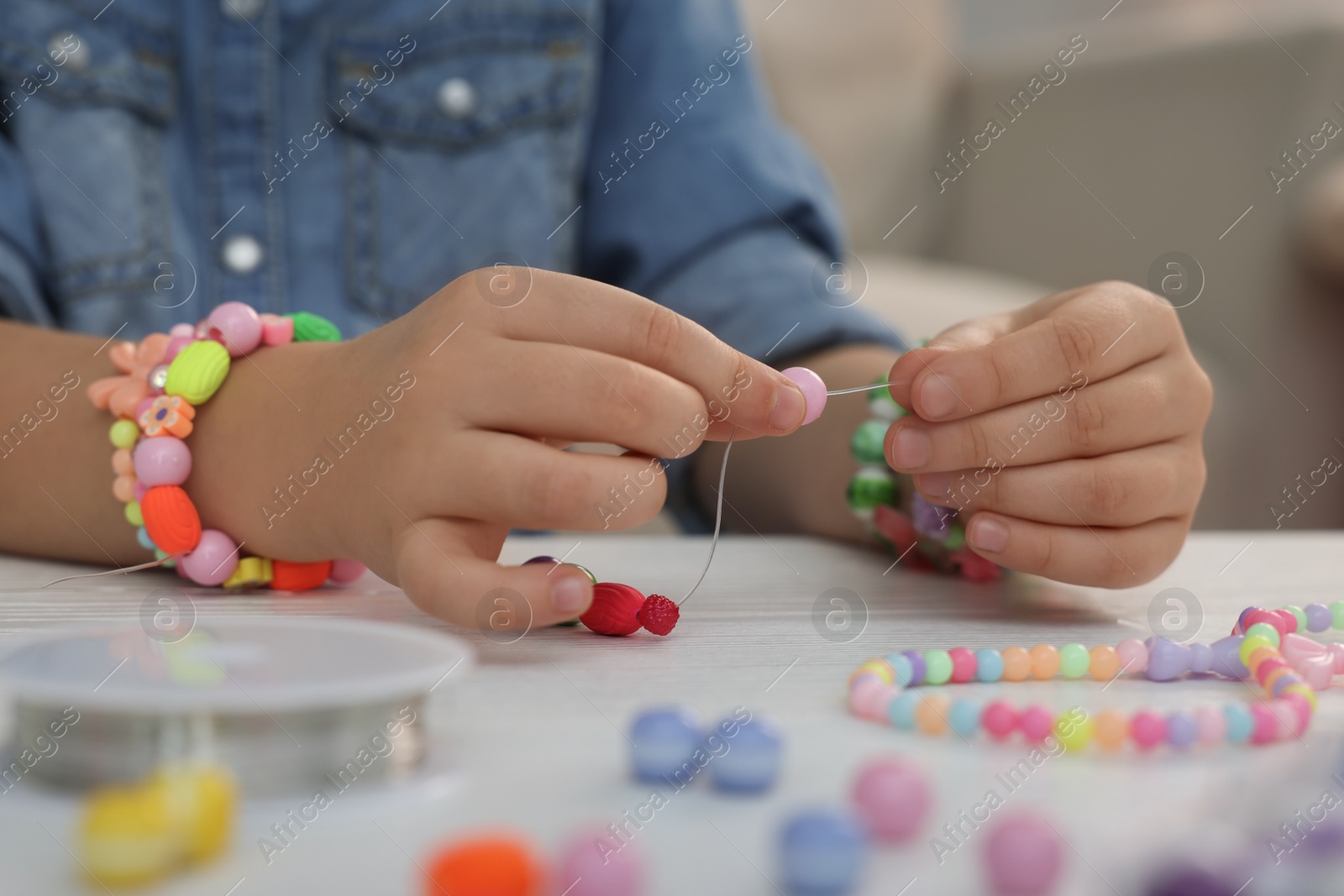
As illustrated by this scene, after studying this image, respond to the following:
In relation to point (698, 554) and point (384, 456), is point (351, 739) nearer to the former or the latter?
point (384, 456)

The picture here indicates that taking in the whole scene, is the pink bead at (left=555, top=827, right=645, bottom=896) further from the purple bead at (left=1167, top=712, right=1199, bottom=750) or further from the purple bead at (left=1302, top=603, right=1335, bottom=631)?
the purple bead at (left=1302, top=603, right=1335, bottom=631)

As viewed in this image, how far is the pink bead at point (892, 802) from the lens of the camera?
27cm

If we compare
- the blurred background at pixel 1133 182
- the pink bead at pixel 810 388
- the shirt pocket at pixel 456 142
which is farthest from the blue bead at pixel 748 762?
the blurred background at pixel 1133 182

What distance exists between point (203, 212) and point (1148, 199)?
156cm

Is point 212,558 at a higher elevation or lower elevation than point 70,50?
lower

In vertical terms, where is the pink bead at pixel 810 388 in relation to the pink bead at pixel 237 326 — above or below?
below

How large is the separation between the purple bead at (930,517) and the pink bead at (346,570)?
0.32 metres

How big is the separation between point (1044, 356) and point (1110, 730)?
10.1 inches

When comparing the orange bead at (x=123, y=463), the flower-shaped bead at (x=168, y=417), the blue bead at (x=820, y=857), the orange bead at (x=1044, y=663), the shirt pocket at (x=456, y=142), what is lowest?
the orange bead at (x=1044, y=663)

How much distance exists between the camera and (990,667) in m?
0.43

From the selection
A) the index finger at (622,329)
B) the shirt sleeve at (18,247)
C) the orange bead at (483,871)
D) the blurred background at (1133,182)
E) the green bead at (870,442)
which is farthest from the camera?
the blurred background at (1133,182)

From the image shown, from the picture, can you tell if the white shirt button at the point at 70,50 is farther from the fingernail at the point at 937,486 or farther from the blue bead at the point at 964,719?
the blue bead at the point at 964,719

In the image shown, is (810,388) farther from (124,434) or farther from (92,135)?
(92,135)

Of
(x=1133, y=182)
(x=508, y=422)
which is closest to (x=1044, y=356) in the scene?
(x=508, y=422)
